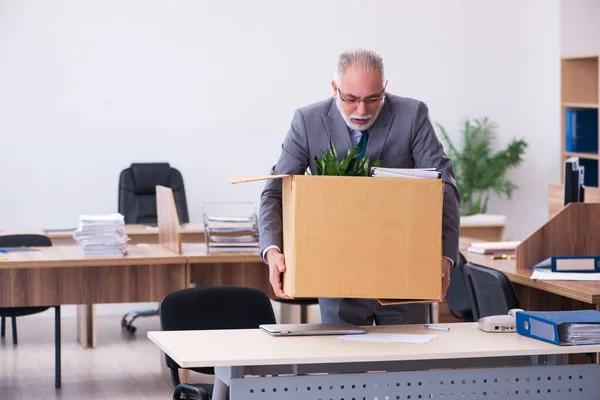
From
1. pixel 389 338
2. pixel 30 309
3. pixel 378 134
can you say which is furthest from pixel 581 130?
pixel 389 338

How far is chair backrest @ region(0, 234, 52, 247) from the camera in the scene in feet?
19.4

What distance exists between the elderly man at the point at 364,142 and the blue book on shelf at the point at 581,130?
5478mm

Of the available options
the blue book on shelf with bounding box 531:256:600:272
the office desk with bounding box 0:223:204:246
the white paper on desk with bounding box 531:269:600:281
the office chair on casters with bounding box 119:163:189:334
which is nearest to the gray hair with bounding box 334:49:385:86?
the white paper on desk with bounding box 531:269:600:281

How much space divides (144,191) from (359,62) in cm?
485

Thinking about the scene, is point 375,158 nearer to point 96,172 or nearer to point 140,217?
point 140,217

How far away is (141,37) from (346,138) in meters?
5.27

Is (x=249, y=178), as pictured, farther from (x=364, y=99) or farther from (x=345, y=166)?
(x=364, y=99)

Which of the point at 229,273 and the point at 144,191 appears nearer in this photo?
the point at 229,273

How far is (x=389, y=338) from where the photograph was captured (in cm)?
285

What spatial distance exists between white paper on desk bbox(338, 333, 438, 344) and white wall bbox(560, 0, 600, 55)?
623cm

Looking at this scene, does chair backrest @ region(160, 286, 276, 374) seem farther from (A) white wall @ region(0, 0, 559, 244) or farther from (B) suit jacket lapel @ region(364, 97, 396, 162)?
(A) white wall @ region(0, 0, 559, 244)

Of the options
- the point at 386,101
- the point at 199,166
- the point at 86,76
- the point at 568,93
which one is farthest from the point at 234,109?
the point at 386,101

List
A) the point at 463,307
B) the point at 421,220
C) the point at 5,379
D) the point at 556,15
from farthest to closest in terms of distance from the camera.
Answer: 1. the point at 556,15
2. the point at 5,379
3. the point at 463,307
4. the point at 421,220

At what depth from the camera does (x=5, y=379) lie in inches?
223
